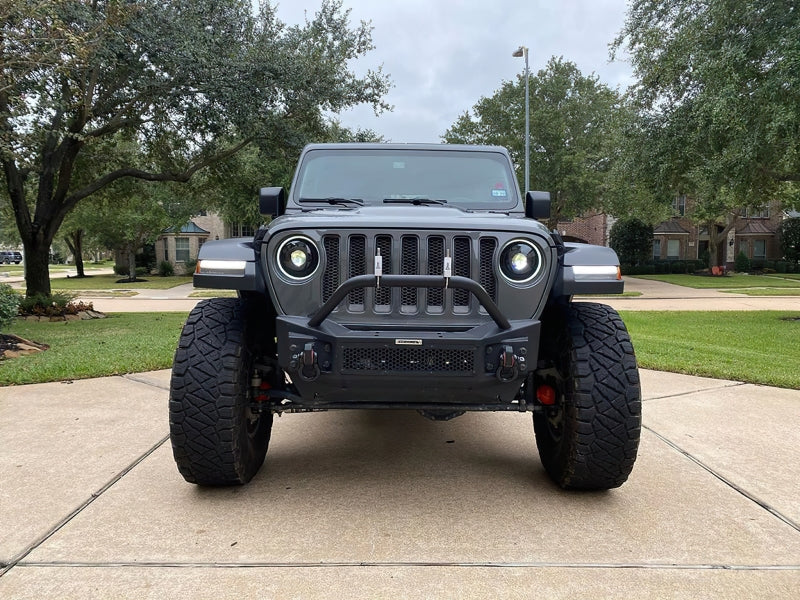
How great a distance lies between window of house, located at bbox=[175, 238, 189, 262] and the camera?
3559 cm

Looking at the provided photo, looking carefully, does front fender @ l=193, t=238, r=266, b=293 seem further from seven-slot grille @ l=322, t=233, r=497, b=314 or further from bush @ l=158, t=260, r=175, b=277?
bush @ l=158, t=260, r=175, b=277

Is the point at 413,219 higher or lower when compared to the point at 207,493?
higher

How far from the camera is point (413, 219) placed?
9.48ft

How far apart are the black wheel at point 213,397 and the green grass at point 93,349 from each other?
145 inches

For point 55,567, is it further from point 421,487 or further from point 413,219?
point 413,219

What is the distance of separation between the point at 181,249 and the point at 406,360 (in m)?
35.5

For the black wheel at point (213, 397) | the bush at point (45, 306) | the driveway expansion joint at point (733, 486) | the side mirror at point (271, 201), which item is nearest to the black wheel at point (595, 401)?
the driveway expansion joint at point (733, 486)

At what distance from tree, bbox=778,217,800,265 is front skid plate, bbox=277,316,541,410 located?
138 feet

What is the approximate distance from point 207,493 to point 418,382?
1.33 metres

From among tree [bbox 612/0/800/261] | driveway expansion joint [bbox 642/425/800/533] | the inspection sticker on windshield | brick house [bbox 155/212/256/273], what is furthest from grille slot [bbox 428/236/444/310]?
brick house [bbox 155/212/256/273]

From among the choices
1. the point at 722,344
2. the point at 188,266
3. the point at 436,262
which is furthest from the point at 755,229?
the point at 436,262

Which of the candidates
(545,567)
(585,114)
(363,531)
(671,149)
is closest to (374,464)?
(363,531)

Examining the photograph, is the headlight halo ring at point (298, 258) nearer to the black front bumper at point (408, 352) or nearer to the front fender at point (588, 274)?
the black front bumper at point (408, 352)

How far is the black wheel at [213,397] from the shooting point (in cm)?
290
